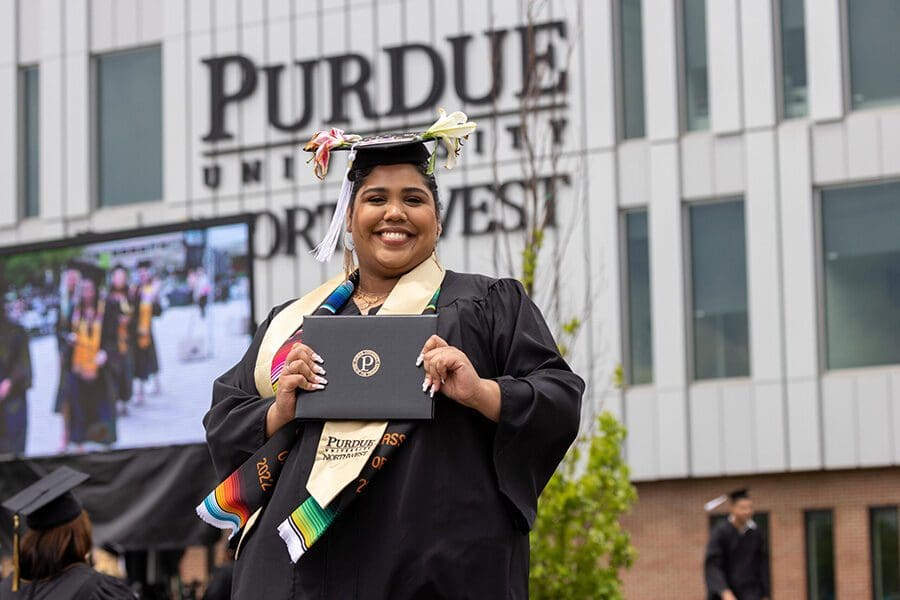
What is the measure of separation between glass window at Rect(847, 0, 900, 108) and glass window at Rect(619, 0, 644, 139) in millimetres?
3087

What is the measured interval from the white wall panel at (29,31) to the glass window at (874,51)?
45.9ft

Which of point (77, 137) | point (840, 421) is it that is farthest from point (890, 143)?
point (77, 137)

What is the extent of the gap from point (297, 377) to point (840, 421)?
21.1 metres

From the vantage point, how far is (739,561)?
62.6ft

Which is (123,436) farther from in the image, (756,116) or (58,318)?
(756,116)

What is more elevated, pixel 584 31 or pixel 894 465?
pixel 584 31

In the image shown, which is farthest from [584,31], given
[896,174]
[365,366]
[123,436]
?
[365,366]

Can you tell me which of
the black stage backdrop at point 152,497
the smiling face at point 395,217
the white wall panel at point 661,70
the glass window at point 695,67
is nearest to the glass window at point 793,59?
the glass window at point 695,67

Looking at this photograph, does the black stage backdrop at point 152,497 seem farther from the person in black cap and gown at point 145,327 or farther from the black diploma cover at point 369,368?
the black diploma cover at point 369,368

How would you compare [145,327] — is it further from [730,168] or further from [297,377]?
[297,377]

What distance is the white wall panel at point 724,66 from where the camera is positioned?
25.7 m

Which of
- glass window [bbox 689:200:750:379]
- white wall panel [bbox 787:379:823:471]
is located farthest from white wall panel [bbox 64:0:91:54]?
white wall panel [bbox 787:379:823:471]

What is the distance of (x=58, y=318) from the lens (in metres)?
17.9

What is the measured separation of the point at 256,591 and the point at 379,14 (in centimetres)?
2444
